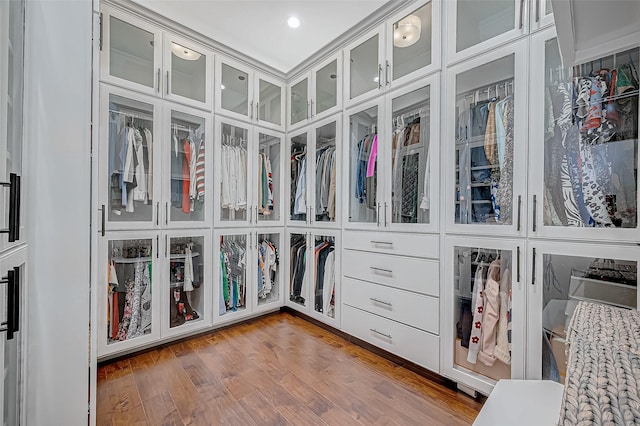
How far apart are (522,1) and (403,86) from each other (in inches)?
30.1

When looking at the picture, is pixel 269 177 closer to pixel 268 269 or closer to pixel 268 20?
pixel 268 269

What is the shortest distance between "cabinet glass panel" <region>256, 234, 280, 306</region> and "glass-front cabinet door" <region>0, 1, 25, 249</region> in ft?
7.01

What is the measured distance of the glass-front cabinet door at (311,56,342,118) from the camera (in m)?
2.62

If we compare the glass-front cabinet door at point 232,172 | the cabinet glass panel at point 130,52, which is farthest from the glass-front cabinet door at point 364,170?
the cabinet glass panel at point 130,52

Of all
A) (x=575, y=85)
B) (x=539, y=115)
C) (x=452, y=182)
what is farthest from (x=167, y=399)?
(x=575, y=85)

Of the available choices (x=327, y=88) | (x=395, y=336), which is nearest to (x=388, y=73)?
(x=327, y=88)

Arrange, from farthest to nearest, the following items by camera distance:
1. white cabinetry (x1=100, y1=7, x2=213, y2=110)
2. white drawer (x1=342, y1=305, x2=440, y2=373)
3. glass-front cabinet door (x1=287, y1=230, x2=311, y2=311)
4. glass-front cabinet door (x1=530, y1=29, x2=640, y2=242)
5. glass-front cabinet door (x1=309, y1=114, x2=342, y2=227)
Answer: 1. glass-front cabinet door (x1=287, y1=230, x2=311, y2=311)
2. glass-front cabinet door (x1=309, y1=114, x2=342, y2=227)
3. white cabinetry (x1=100, y1=7, x2=213, y2=110)
4. white drawer (x1=342, y1=305, x2=440, y2=373)
5. glass-front cabinet door (x1=530, y1=29, x2=640, y2=242)

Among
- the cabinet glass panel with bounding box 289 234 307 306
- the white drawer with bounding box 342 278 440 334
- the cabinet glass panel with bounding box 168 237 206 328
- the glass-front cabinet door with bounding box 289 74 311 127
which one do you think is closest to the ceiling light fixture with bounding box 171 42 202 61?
the glass-front cabinet door with bounding box 289 74 311 127

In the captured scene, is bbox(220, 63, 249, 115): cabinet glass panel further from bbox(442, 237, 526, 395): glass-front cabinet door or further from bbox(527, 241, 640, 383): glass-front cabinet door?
bbox(527, 241, 640, 383): glass-front cabinet door

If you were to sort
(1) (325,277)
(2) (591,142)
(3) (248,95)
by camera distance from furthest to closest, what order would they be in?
(3) (248,95), (1) (325,277), (2) (591,142)

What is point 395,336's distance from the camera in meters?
2.10

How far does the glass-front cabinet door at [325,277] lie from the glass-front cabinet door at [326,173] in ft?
0.59

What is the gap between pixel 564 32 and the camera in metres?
0.90

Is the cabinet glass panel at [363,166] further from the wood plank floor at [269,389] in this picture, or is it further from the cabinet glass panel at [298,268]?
→ the wood plank floor at [269,389]
